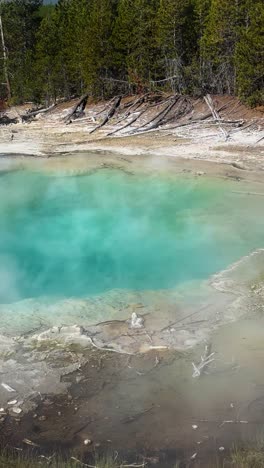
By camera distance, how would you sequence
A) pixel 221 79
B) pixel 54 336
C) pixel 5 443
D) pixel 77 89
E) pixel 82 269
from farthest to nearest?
pixel 77 89
pixel 221 79
pixel 82 269
pixel 54 336
pixel 5 443

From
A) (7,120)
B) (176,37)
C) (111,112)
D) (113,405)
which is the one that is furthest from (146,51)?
(113,405)

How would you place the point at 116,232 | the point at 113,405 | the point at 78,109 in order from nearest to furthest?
1. the point at 113,405
2. the point at 116,232
3. the point at 78,109

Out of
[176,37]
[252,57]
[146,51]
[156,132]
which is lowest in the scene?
[156,132]

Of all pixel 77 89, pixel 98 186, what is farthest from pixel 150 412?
pixel 77 89

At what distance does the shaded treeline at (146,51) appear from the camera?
1852 cm

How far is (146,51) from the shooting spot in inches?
880

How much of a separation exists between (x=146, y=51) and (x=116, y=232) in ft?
47.5

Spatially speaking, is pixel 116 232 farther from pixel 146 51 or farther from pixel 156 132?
pixel 146 51

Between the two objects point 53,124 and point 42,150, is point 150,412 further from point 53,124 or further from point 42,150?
point 53,124

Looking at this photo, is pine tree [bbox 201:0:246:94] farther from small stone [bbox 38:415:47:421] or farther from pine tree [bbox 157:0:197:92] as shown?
small stone [bbox 38:415:47:421]

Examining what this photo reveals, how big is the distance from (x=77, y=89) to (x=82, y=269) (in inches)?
751

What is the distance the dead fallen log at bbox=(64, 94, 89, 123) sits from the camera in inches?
889

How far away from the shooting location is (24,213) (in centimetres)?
1127

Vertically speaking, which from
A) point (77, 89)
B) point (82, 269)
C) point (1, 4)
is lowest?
point (82, 269)
